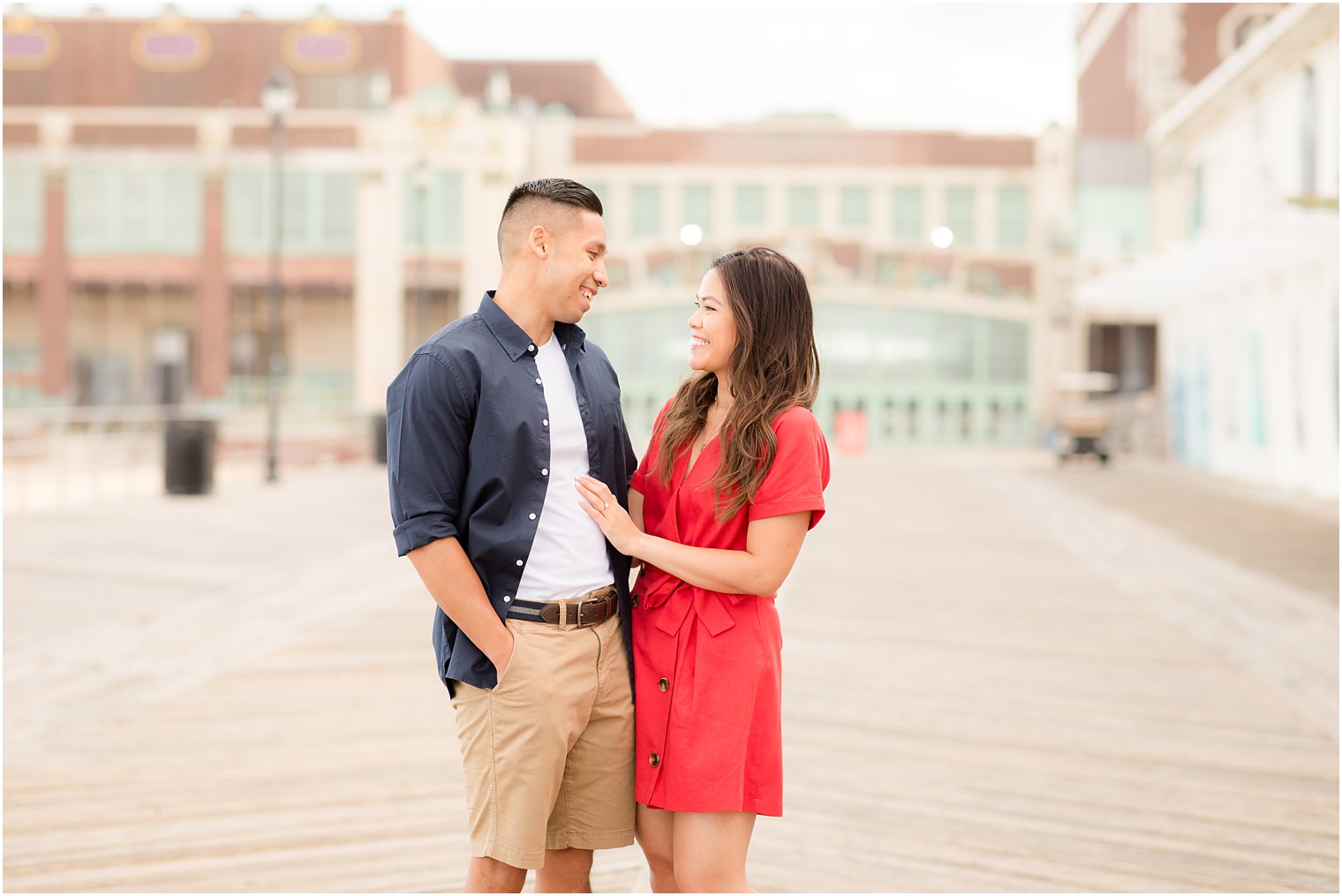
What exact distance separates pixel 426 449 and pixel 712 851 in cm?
101

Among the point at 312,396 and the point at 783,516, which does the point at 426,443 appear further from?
the point at 312,396

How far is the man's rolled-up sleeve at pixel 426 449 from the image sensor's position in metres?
2.56

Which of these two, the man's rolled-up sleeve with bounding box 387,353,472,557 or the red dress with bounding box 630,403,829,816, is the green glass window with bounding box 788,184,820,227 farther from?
the man's rolled-up sleeve with bounding box 387,353,472,557

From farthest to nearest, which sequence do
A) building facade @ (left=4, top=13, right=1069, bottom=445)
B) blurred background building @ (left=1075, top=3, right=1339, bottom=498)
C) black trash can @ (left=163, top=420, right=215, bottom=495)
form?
1. building facade @ (left=4, top=13, right=1069, bottom=445)
2. blurred background building @ (left=1075, top=3, right=1339, bottom=498)
3. black trash can @ (left=163, top=420, right=215, bottom=495)

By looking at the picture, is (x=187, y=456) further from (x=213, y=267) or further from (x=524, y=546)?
(x=213, y=267)

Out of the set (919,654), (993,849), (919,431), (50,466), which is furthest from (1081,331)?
(993,849)

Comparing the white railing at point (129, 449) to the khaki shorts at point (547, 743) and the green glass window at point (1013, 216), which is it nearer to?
the khaki shorts at point (547, 743)

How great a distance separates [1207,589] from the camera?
10.1 metres

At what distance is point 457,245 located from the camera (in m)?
35.9

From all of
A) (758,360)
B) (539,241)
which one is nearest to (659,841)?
(758,360)

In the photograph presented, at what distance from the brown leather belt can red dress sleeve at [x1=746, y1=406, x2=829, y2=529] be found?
38 centimetres

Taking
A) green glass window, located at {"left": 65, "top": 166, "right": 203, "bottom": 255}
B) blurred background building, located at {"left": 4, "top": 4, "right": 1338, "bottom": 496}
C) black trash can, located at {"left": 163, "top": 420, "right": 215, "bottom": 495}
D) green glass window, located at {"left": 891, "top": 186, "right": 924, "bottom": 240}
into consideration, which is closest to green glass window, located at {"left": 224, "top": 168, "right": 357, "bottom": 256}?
blurred background building, located at {"left": 4, "top": 4, "right": 1338, "bottom": 496}

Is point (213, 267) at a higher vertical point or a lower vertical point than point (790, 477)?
higher

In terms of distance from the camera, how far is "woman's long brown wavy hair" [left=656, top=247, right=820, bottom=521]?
2.68m
